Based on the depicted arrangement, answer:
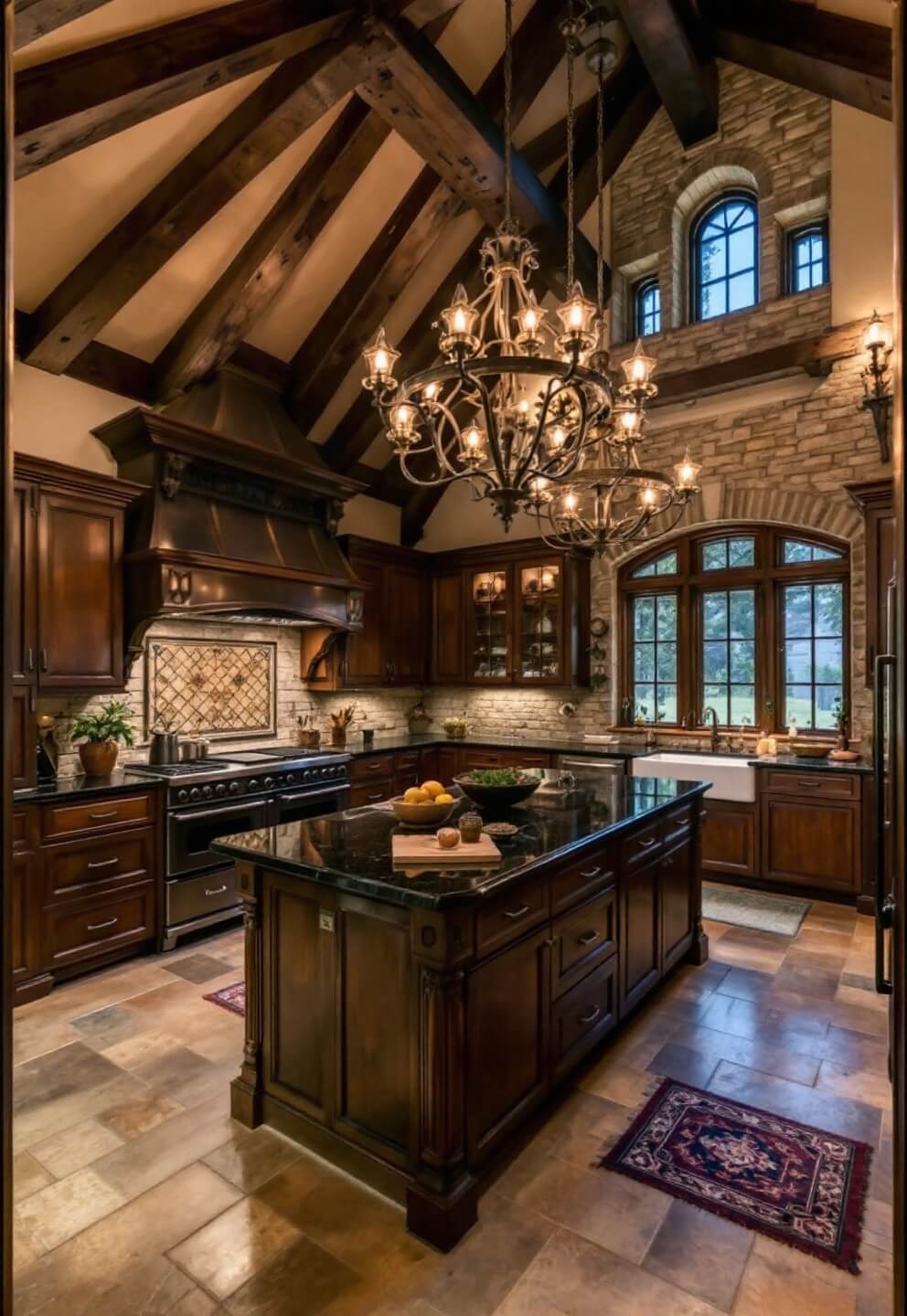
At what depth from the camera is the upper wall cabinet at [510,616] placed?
6.71 m

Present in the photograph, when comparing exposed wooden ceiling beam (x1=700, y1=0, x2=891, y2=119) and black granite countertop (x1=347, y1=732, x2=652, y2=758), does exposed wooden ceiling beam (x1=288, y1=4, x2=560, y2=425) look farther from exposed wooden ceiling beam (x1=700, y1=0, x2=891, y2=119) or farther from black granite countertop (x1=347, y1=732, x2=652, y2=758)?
black granite countertop (x1=347, y1=732, x2=652, y2=758)

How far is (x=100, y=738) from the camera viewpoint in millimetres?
4352

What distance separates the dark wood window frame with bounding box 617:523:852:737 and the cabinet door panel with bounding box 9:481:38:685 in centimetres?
484

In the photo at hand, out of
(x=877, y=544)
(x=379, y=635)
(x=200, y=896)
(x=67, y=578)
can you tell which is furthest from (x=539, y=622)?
(x=67, y=578)

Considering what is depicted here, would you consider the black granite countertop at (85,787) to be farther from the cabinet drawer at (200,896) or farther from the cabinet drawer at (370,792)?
the cabinet drawer at (370,792)

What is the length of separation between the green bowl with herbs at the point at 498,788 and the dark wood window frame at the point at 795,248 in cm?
495

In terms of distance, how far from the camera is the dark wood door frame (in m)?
0.80

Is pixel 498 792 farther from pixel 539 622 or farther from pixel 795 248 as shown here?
pixel 795 248

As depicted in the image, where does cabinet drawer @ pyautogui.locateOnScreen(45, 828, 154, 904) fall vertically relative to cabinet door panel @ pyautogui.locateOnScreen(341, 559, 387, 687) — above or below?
below

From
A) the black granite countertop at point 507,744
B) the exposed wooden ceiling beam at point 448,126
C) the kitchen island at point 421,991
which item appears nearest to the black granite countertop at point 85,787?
the kitchen island at point 421,991

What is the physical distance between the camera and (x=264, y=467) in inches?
214

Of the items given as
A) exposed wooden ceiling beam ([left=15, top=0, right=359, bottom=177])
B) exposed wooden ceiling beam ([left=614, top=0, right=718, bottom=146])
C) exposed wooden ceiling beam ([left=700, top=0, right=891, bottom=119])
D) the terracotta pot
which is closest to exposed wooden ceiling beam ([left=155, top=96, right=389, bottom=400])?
exposed wooden ceiling beam ([left=15, top=0, right=359, bottom=177])

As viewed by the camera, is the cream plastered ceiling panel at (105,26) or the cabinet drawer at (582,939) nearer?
the cabinet drawer at (582,939)

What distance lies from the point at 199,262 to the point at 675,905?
16.7 feet
